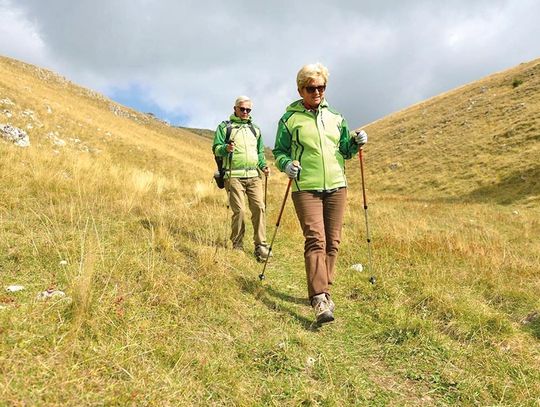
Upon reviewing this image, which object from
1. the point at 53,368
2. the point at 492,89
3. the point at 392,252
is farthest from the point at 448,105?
the point at 53,368

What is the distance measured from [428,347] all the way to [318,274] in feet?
4.31

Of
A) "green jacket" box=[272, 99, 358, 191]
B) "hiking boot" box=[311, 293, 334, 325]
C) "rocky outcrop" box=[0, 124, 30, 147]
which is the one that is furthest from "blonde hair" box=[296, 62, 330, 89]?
"rocky outcrop" box=[0, 124, 30, 147]

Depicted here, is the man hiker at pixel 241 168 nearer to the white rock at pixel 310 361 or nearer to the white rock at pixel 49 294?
the white rock at pixel 310 361

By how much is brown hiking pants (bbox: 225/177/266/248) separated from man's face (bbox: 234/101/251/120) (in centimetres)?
113

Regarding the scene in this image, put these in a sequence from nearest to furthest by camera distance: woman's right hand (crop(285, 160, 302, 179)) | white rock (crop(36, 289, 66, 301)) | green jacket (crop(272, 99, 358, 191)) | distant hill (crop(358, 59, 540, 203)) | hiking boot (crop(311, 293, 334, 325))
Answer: white rock (crop(36, 289, 66, 301))
hiking boot (crop(311, 293, 334, 325))
woman's right hand (crop(285, 160, 302, 179))
green jacket (crop(272, 99, 358, 191))
distant hill (crop(358, 59, 540, 203))

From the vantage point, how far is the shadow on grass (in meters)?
4.46

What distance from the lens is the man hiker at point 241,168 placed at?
6.97 metres

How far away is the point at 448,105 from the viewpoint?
4294 cm

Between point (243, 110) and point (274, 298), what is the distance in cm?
349

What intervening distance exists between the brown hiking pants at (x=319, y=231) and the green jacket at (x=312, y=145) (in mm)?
140

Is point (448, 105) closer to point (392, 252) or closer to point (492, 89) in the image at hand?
point (492, 89)

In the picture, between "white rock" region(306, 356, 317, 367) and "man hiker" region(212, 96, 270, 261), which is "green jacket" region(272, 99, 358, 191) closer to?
"white rock" region(306, 356, 317, 367)

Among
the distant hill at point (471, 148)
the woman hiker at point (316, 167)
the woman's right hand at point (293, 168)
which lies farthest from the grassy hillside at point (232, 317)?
the distant hill at point (471, 148)

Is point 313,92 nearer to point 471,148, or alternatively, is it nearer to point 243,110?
point 243,110
